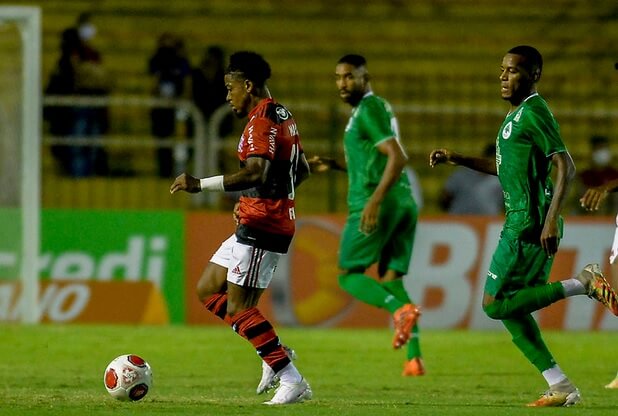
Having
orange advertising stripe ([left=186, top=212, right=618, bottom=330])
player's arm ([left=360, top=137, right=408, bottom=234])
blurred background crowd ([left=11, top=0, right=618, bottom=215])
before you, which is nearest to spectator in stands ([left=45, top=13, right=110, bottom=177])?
blurred background crowd ([left=11, top=0, right=618, bottom=215])

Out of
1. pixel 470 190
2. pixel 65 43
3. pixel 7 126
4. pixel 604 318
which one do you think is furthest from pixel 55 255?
pixel 604 318

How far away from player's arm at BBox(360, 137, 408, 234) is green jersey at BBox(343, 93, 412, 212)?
8cm

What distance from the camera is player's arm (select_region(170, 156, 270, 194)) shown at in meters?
8.12

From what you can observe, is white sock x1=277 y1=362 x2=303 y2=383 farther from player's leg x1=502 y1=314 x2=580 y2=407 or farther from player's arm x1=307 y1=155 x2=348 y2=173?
player's arm x1=307 y1=155 x2=348 y2=173

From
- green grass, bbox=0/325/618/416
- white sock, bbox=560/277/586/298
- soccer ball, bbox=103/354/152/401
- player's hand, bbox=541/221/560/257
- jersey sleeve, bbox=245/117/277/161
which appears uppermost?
jersey sleeve, bbox=245/117/277/161

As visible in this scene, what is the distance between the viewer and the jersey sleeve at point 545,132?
850 cm

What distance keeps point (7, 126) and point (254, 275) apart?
7595mm

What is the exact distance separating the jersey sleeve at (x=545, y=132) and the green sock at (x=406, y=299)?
107 inches

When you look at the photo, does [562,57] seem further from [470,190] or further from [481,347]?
[481,347]

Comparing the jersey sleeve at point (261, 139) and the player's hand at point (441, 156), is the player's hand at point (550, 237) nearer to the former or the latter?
the player's hand at point (441, 156)

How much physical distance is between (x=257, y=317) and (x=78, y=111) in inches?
336

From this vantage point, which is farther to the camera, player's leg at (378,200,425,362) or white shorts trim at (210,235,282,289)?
player's leg at (378,200,425,362)

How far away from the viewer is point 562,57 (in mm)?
20281

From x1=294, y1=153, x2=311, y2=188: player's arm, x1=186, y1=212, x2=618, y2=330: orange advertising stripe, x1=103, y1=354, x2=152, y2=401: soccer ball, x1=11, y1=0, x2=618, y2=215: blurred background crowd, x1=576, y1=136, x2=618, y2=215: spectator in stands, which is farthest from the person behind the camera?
x1=11, y1=0, x2=618, y2=215: blurred background crowd
